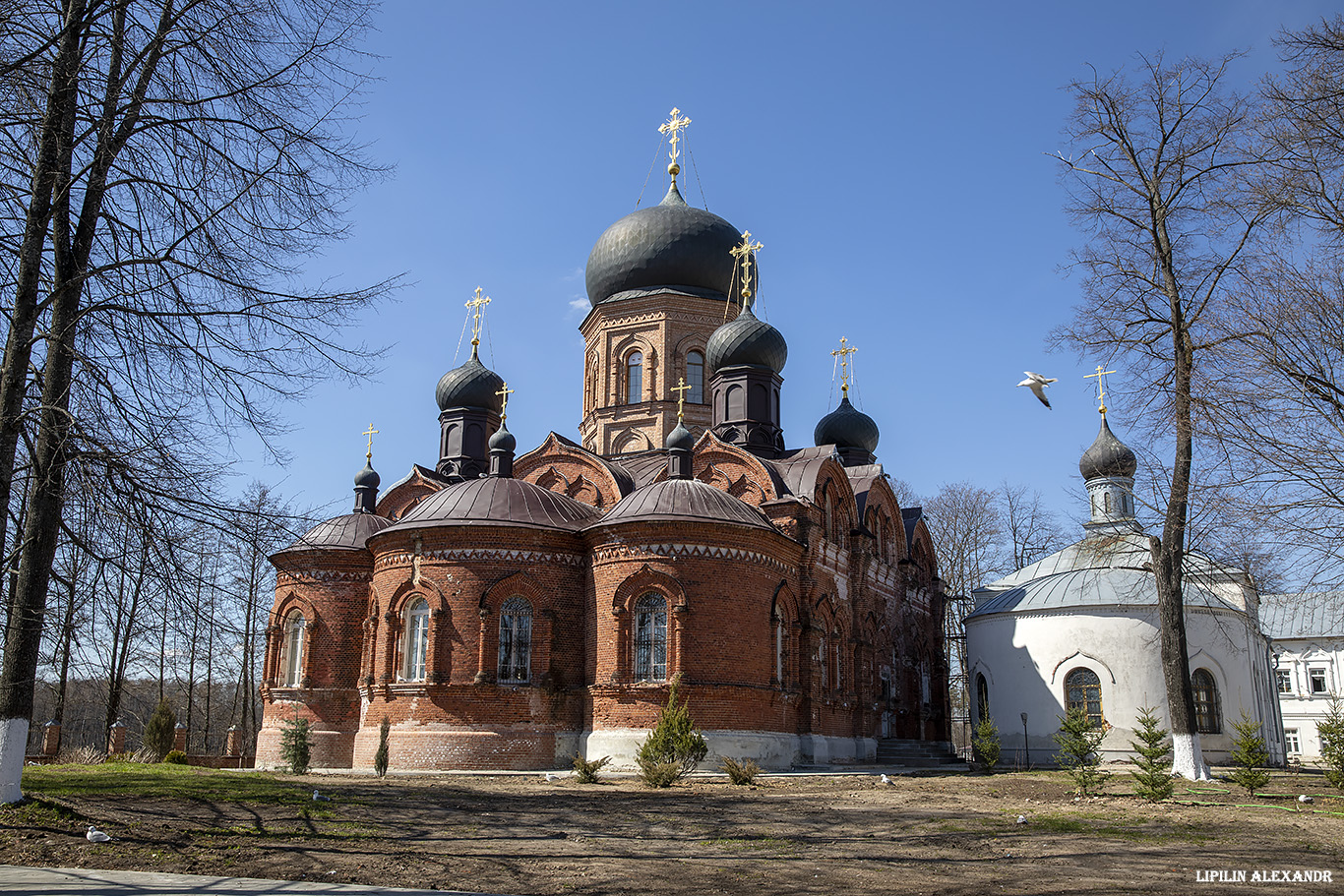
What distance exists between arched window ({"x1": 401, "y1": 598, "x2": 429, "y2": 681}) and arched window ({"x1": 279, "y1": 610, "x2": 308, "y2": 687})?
3.59m

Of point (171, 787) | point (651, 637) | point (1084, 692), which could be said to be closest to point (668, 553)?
point (651, 637)

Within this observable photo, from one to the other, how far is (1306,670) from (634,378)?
98.8ft

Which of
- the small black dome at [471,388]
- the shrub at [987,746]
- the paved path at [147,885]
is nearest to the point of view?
the paved path at [147,885]

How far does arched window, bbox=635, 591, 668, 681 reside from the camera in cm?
1808

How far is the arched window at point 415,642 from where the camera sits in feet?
60.8

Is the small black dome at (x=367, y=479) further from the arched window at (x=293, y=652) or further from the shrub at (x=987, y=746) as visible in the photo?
the shrub at (x=987, y=746)

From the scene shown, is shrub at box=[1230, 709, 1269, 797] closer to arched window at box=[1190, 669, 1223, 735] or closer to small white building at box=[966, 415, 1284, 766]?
small white building at box=[966, 415, 1284, 766]

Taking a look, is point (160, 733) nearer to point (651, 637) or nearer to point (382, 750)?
point (382, 750)

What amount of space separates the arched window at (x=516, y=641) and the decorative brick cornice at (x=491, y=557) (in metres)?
0.77

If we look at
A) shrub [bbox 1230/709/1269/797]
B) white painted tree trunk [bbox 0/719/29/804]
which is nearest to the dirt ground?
white painted tree trunk [bbox 0/719/29/804]

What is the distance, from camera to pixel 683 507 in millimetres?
18578

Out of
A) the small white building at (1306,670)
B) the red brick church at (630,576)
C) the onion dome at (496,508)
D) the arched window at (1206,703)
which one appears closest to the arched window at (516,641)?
the red brick church at (630,576)

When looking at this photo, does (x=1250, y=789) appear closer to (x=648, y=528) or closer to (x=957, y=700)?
(x=648, y=528)

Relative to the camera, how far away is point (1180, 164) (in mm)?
15133
